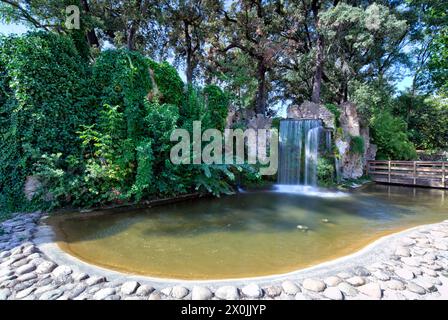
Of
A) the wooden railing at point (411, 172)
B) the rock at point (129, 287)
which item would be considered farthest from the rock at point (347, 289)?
the wooden railing at point (411, 172)

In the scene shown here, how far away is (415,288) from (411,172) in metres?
10.7

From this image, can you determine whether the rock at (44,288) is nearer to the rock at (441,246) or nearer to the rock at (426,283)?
the rock at (426,283)

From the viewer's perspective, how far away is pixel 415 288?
212 centimetres

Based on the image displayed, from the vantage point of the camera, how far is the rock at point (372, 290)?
202 cm

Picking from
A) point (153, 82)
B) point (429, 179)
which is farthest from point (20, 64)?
point (429, 179)

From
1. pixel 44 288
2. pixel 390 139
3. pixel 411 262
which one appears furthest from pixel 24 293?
pixel 390 139

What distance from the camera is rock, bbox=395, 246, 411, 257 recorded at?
284 centimetres

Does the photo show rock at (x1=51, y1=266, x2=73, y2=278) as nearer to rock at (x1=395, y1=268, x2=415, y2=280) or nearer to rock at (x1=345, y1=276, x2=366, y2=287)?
rock at (x1=345, y1=276, x2=366, y2=287)

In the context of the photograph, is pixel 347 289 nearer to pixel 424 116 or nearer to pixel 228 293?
pixel 228 293

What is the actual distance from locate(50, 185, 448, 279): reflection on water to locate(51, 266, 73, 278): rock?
0.38 meters

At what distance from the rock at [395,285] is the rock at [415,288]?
0.05m

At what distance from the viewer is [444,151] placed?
16688mm

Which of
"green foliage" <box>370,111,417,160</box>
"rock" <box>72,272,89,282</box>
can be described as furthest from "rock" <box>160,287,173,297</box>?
"green foliage" <box>370,111,417,160</box>

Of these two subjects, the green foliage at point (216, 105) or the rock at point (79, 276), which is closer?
the rock at point (79, 276)
